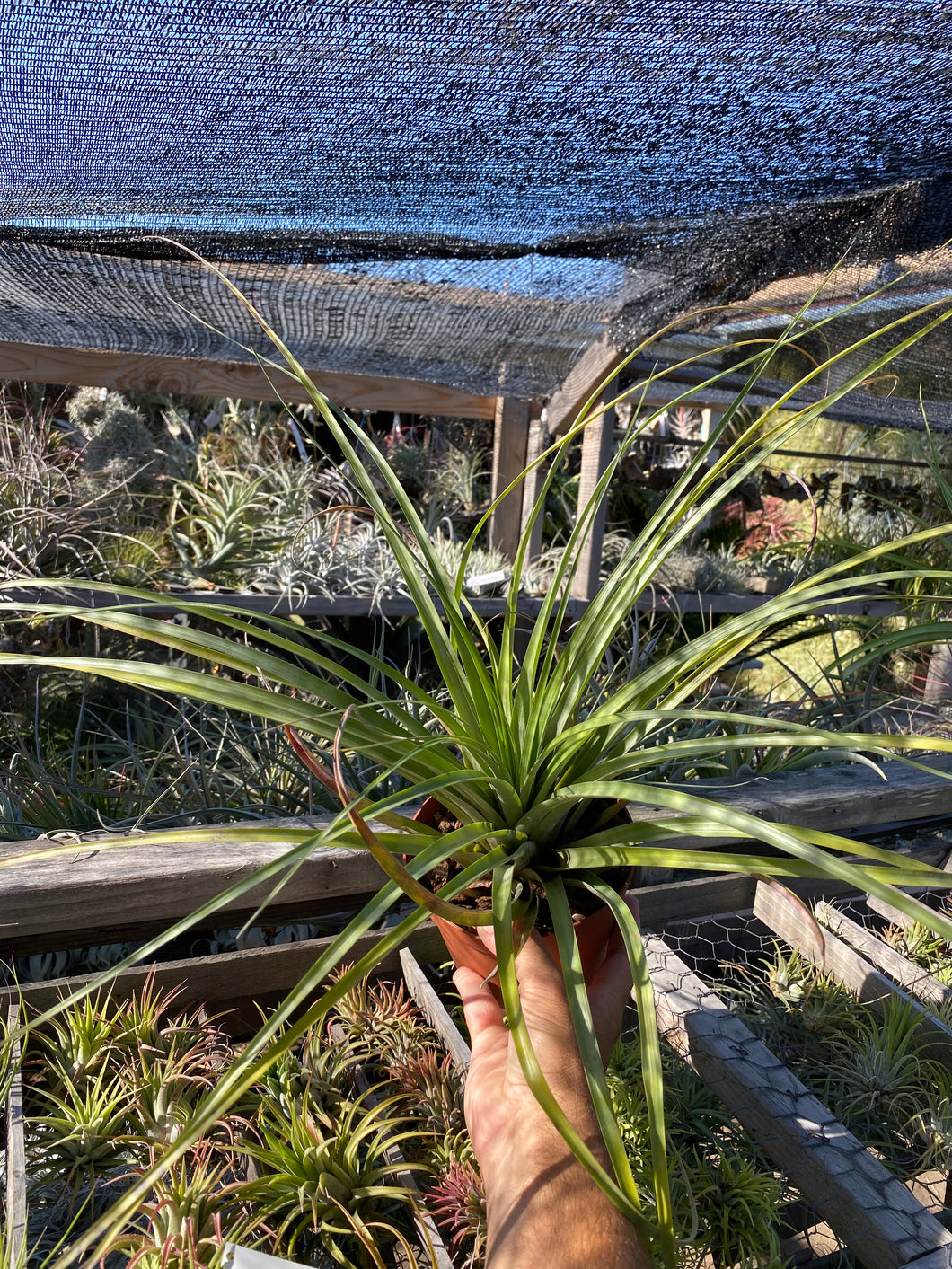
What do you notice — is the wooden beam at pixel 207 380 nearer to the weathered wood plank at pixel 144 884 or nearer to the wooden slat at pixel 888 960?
the weathered wood plank at pixel 144 884

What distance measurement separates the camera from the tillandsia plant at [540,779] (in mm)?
462

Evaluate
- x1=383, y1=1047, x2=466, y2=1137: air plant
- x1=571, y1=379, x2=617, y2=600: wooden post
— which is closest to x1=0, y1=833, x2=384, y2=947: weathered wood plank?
x1=383, y1=1047, x2=466, y2=1137: air plant

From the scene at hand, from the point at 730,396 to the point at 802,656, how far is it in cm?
262

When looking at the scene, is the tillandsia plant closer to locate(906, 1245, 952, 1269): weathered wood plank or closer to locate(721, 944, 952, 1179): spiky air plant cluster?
locate(906, 1245, 952, 1269): weathered wood plank

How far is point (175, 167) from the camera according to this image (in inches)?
59.1

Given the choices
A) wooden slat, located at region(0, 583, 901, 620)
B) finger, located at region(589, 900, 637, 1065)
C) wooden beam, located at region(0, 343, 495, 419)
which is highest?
wooden beam, located at region(0, 343, 495, 419)

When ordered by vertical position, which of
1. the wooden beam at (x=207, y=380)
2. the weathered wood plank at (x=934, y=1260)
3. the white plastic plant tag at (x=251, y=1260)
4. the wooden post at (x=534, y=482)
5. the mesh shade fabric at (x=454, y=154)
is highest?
the mesh shade fabric at (x=454, y=154)

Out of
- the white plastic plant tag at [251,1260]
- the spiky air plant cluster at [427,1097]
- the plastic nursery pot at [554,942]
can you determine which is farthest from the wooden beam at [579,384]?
A: the white plastic plant tag at [251,1260]

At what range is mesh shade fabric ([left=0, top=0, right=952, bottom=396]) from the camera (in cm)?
113

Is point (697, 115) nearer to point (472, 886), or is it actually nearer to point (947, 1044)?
point (472, 886)

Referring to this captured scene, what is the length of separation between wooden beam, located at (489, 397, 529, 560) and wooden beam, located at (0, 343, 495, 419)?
5.3 inches

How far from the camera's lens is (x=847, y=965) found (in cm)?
119

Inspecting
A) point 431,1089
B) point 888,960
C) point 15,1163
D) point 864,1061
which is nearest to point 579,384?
point 888,960

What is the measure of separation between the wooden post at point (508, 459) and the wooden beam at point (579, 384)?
18 centimetres
